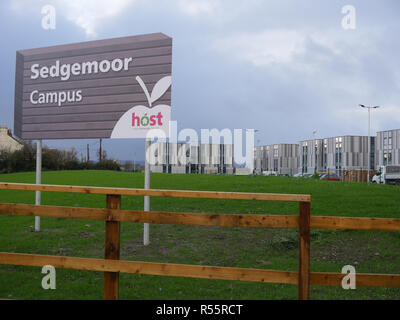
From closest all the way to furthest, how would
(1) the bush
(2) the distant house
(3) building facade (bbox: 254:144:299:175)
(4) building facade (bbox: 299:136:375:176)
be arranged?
(1) the bush → (2) the distant house → (4) building facade (bbox: 299:136:375:176) → (3) building facade (bbox: 254:144:299:175)

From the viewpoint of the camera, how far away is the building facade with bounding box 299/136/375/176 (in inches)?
3625

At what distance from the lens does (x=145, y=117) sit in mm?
7660

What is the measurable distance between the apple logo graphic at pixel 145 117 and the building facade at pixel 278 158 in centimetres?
10980

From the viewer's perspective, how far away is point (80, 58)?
849 cm

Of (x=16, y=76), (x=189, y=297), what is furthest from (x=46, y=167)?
(x=189, y=297)

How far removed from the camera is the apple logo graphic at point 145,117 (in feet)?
24.7

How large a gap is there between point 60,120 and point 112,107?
1572mm

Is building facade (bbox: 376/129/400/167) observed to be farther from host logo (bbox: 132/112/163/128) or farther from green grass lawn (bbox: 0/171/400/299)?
host logo (bbox: 132/112/163/128)

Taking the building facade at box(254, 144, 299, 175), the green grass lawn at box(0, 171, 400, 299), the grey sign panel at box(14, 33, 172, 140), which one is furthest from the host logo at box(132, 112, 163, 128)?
the building facade at box(254, 144, 299, 175)

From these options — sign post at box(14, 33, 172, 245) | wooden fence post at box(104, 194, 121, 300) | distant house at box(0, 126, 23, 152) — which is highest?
distant house at box(0, 126, 23, 152)

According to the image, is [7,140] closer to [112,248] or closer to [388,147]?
[112,248]
